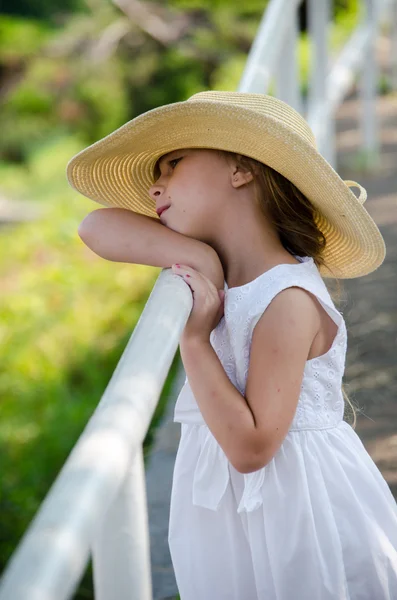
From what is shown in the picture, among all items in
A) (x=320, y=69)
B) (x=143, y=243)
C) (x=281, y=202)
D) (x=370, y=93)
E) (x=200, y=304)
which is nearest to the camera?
(x=200, y=304)

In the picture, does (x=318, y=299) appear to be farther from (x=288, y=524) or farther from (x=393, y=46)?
(x=393, y=46)

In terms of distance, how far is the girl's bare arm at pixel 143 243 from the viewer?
150 centimetres

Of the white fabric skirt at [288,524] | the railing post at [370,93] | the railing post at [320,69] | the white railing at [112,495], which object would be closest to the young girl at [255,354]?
the white fabric skirt at [288,524]

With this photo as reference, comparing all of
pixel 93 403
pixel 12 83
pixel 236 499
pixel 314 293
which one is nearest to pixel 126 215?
pixel 314 293

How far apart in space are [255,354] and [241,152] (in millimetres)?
337

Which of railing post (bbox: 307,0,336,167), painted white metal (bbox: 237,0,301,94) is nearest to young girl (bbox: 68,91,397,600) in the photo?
painted white metal (bbox: 237,0,301,94)

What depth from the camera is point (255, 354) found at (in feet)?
4.86

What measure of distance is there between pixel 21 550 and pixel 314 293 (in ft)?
2.88

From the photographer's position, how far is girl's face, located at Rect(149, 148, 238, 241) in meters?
1.59

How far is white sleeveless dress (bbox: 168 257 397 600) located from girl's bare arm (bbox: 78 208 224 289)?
3.3 inches

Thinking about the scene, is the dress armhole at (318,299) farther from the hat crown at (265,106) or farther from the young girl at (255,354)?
the hat crown at (265,106)

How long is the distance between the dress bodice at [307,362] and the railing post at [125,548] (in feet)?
1.49

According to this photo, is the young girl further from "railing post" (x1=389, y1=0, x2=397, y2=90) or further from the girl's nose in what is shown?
"railing post" (x1=389, y1=0, x2=397, y2=90)

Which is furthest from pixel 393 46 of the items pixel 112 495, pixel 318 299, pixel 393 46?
pixel 112 495
